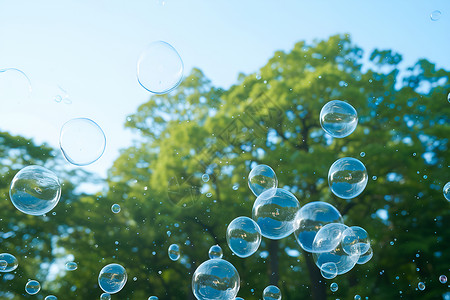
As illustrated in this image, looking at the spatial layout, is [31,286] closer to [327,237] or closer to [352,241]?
[327,237]

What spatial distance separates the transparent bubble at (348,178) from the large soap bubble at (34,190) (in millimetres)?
3779

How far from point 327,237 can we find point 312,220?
0.26 metres

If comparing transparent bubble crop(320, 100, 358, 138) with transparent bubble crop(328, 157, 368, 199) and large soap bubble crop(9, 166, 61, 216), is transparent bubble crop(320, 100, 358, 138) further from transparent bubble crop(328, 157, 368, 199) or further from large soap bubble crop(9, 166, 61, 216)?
large soap bubble crop(9, 166, 61, 216)

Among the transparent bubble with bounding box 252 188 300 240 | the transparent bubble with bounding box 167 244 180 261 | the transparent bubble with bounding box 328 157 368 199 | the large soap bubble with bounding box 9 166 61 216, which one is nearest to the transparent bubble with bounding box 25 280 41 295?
the large soap bubble with bounding box 9 166 61 216

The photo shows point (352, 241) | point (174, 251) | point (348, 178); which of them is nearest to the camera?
point (352, 241)

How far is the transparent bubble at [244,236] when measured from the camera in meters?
5.00

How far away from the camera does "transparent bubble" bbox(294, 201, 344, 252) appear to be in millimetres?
4551

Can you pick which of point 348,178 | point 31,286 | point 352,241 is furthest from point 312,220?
point 31,286

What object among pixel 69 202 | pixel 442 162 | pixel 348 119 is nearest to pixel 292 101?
pixel 442 162

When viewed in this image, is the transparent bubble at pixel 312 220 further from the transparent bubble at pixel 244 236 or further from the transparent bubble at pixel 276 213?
the transparent bubble at pixel 244 236

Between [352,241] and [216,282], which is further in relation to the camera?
[352,241]

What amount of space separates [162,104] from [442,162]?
9016mm

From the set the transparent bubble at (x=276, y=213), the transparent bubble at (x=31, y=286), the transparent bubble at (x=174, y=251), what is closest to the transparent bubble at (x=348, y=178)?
the transparent bubble at (x=276, y=213)

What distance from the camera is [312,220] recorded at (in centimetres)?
459
